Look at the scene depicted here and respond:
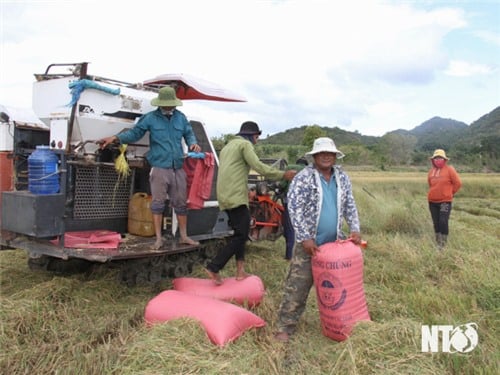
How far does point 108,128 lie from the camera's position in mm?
5629

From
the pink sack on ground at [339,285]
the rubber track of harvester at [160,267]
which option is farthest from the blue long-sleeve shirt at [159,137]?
the pink sack on ground at [339,285]

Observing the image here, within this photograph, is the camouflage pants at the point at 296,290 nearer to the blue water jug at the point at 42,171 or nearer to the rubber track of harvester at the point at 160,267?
the rubber track of harvester at the point at 160,267

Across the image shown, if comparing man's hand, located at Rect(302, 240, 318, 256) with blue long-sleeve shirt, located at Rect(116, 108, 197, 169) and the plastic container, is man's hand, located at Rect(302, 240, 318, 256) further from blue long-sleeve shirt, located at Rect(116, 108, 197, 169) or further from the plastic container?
the plastic container

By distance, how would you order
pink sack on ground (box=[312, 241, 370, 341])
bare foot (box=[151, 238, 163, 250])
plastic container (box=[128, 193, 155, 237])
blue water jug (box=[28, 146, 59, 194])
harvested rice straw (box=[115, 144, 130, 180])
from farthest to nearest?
plastic container (box=[128, 193, 155, 237])
bare foot (box=[151, 238, 163, 250])
harvested rice straw (box=[115, 144, 130, 180])
blue water jug (box=[28, 146, 59, 194])
pink sack on ground (box=[312, 241, 370, 341])

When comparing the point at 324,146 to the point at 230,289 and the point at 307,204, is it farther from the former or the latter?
the point at 230,289

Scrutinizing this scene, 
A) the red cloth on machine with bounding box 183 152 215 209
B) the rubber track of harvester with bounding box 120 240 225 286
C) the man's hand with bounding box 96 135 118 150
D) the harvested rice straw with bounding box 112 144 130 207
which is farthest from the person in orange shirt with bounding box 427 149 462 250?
the man's hand with bounding box 96 135 118 150

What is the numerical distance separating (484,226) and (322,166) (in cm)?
877

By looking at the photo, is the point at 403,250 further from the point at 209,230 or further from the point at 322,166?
the point at 322,166

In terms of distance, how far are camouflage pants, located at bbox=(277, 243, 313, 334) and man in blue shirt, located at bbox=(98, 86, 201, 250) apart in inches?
70.2

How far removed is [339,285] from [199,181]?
2290 millimetres

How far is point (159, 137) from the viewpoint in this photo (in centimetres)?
564

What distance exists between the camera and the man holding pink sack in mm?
4434

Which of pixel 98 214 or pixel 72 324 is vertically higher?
pixel 98 214

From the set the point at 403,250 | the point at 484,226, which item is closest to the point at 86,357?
the point at 403,250
